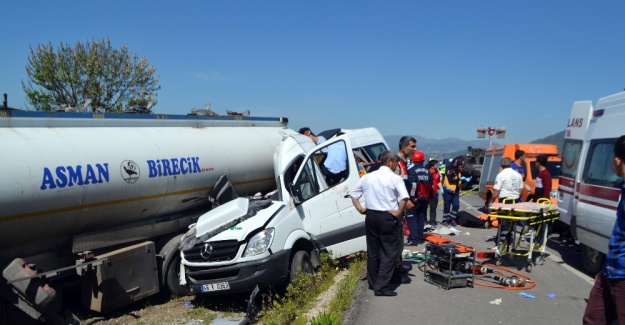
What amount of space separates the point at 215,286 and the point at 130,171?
221 centimetres

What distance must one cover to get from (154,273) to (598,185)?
704 centimetres

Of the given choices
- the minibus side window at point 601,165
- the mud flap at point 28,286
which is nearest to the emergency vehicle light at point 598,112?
the minibus side window at point 601,165

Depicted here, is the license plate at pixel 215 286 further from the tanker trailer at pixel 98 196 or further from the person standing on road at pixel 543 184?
the person standing on road at pixel 543 184

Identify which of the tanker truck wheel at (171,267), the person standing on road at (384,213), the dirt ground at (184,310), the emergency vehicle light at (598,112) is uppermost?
the emergency vehicle light at (598,112)

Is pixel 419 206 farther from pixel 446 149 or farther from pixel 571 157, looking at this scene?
pixel 446 149

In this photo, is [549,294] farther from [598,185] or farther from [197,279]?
[197,279]

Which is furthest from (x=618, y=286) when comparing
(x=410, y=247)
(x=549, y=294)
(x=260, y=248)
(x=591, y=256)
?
(x=410, y=247)

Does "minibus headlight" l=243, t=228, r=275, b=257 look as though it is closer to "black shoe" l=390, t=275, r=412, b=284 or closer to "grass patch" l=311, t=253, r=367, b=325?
"grass patch" l=311, t=253, r=367, b=325

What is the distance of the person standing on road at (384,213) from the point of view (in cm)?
630

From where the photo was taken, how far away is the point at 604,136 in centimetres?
769

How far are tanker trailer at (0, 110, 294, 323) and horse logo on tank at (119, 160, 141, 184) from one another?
0.02 m

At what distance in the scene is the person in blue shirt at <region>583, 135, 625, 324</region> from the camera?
362cm

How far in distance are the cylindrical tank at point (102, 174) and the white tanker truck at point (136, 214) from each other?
0.7 inches

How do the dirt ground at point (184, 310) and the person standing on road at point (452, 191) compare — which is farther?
the person standing on road at point (452, 191)
